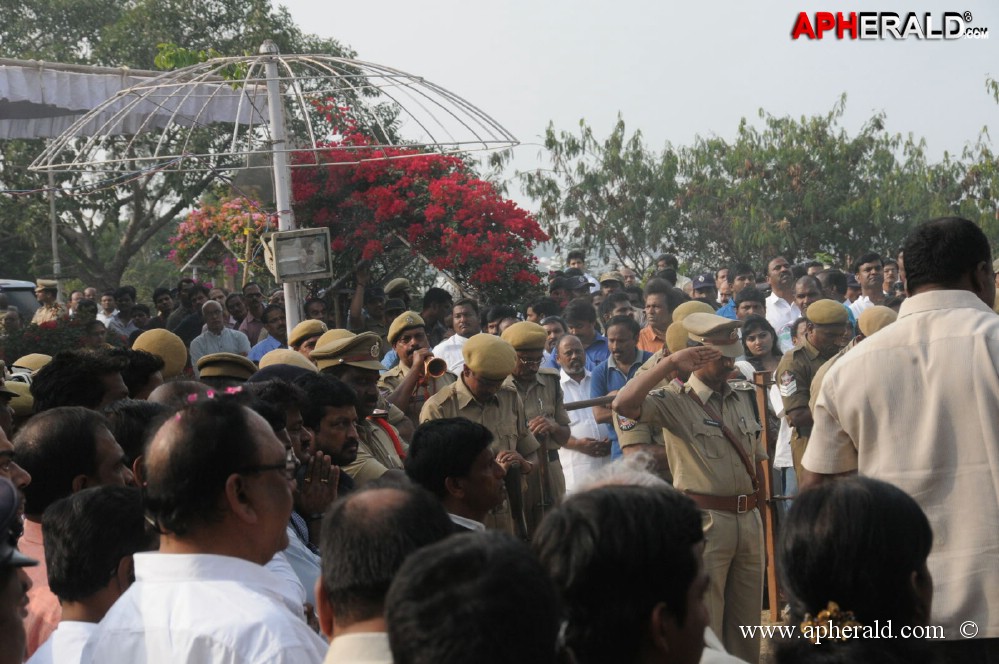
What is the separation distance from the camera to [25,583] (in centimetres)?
255

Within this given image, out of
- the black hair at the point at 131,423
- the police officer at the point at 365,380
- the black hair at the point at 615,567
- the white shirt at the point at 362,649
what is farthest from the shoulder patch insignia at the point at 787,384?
the white shirt at the point at 362,649

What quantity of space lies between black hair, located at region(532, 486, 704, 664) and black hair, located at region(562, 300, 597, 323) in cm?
683

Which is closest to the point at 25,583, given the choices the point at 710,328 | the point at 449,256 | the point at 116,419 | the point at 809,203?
the point at 116,419

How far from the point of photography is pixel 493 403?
646 cm

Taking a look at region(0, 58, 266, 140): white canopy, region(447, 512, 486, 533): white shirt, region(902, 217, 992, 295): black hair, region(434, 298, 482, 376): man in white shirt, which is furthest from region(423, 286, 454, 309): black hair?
region(902, 217, 992, 295): black hair

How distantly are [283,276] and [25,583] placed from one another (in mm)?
5911

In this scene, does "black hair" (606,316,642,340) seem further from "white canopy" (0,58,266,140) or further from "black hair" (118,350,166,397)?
"white canopy" (0,58,266,140)

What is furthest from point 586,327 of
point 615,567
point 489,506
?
point 615,567

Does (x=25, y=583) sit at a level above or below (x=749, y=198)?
below

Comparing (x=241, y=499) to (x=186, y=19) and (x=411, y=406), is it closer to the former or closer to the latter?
(x=411, y=406)

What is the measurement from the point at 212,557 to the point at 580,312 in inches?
259

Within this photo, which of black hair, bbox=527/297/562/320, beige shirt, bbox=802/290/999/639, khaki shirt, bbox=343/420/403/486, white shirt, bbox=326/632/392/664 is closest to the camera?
white shirt, bbox=326/632/392/664

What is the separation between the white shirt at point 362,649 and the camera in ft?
7.65

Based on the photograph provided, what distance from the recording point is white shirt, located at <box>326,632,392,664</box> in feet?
7.65
